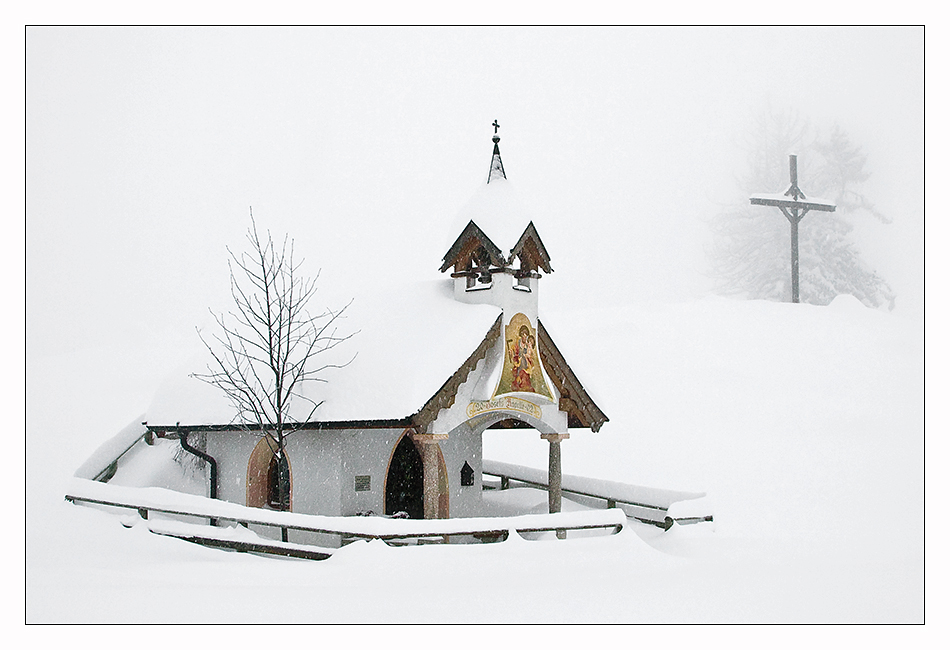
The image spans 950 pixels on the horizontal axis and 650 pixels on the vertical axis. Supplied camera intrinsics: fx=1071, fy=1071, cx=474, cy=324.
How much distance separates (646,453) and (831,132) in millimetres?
16371

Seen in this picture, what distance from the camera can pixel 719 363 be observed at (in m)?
35.0

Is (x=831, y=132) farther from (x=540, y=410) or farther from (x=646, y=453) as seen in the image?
(x=540, y=410)

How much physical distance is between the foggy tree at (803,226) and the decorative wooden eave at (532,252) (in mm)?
22938

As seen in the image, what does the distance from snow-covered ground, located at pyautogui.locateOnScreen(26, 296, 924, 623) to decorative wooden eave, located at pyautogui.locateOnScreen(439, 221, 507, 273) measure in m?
2.76

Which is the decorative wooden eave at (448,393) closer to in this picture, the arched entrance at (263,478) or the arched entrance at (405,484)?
the arched entrance at (405,484)

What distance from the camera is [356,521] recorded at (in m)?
16.4

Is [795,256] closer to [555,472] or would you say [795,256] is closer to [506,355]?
[555,472]

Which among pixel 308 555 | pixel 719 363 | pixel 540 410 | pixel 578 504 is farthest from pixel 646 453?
pixel 308 555

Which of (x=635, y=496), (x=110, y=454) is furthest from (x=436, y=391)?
(x=110, y=454)

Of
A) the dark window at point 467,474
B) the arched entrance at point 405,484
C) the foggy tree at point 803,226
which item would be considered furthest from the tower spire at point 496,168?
the foggy tree at point 803,226

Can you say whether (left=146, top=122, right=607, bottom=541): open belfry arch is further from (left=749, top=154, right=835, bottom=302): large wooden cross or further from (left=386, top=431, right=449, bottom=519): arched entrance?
(left=749, top=154, right=835, bottom=302): large wooden cross

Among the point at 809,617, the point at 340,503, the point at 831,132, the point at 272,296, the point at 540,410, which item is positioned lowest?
the point at 809,617

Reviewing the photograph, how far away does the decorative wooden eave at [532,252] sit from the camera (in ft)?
63.7

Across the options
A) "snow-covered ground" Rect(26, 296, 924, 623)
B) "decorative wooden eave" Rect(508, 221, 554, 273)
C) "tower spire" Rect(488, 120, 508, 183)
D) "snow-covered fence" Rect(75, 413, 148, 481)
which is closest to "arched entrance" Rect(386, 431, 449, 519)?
"snow-covered ground" Rect(26, 296, 924, 623)
